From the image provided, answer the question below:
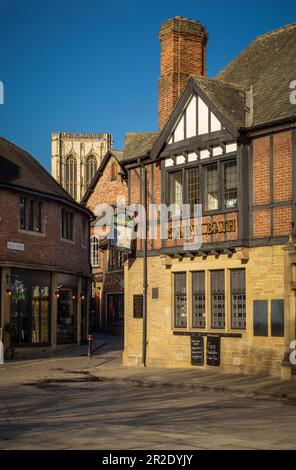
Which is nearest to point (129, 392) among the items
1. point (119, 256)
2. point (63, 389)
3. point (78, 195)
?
point (63, 389)

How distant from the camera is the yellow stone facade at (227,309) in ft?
65.2

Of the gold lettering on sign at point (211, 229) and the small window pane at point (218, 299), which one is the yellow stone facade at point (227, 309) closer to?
the small window pane at point (218, 299)

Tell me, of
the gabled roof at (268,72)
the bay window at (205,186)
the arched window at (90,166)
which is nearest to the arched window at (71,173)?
the arched window at (90,166)

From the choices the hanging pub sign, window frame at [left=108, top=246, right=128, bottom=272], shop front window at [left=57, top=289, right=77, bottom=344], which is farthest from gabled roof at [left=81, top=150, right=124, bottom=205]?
the hanging pub sign

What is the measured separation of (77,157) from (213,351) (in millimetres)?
101505

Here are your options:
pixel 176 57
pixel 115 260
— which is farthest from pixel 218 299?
pixel 115 260

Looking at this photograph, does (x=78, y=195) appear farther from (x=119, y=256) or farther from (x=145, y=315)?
(x=145, y=315)

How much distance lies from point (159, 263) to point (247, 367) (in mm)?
4997

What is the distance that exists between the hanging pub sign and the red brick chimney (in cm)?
A: 353

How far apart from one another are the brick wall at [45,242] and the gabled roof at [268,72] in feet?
30.8

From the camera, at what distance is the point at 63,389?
18.7 meters

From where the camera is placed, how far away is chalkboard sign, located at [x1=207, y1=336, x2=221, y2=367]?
21.7m
